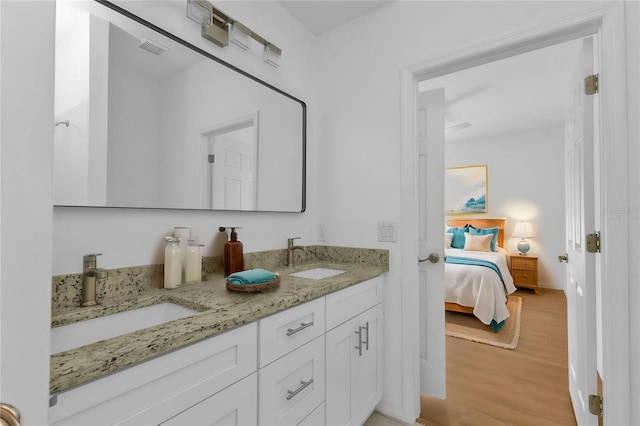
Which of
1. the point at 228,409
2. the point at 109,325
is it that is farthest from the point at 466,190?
the point at 109,325

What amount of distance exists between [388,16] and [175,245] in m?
1.81

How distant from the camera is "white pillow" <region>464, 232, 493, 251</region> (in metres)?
4.86

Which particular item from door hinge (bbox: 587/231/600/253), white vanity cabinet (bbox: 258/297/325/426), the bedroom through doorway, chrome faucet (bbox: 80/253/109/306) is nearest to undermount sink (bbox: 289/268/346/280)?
white vanity cabinet (bbox: 258/297/325/426)

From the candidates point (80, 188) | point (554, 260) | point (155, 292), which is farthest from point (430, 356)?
point (554, 260)

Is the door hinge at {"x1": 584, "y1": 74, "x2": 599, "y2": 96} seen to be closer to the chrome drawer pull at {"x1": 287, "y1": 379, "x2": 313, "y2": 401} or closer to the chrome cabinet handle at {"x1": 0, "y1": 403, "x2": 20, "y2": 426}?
the chrome drawer pull at {"x1": 287, "y1": 379, "x2": 313, "y2": 401}

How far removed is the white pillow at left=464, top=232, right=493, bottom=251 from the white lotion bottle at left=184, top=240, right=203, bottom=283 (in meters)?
4.69

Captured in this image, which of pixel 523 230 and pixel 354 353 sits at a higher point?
pixel 523 230

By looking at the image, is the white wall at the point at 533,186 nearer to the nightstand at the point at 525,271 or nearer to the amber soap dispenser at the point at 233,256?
the nightstand at the point at 525,271

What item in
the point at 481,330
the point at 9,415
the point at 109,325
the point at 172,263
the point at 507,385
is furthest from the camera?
the point at 481,330

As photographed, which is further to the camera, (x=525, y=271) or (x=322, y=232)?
(x=525, y=271)

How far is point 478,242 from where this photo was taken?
193 inches

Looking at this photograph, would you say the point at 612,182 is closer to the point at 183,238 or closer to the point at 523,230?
the point at 183,238

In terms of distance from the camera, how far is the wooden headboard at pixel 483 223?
208 inches

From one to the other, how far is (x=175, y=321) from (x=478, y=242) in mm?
5035
